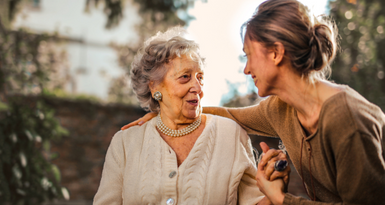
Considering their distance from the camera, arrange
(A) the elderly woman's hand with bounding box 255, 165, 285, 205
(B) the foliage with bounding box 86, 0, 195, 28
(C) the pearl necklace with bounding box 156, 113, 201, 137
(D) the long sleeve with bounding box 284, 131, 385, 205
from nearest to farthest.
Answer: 1. (D) the long sleeve with bounding box 284, 131, 385, 205
2. (A) the elderly woman's hand with bounding box 255, 165, 285, 205
3. (C) the pearl necklace with bounding box 156, 113, 201, 137
4. (B) the foliage with bounding box 86, 0, 195, 28

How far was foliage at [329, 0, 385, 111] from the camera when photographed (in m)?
5.39

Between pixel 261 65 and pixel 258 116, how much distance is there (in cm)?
51

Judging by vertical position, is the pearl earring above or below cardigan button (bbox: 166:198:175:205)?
above

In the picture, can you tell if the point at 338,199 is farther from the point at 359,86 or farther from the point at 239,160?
the point at 359,86

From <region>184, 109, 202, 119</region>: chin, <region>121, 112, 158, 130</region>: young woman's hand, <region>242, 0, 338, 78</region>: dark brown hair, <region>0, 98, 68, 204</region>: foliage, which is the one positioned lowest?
<region>0, 98, 68, 204</region>: foliage

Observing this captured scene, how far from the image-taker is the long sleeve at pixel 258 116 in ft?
6.50

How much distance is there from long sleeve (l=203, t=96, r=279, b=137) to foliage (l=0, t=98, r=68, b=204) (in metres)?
2.36

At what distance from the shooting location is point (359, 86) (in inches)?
209

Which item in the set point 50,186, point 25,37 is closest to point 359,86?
point 50,186

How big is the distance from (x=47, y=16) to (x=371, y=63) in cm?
1193

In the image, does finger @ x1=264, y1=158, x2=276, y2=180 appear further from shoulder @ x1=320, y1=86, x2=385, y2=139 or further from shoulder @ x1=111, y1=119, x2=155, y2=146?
shoulder @ x1=111, y1=119, x2=155, y2=146

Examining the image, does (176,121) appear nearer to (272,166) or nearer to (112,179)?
(112,179)

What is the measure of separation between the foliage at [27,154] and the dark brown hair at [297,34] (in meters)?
2.92

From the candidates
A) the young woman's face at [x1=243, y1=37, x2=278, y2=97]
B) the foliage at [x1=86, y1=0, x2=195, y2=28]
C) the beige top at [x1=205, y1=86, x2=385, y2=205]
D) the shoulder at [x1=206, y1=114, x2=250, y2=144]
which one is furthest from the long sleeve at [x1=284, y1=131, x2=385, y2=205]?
the foliage at [x1=86, y1=0, x2=195, y2=28]
